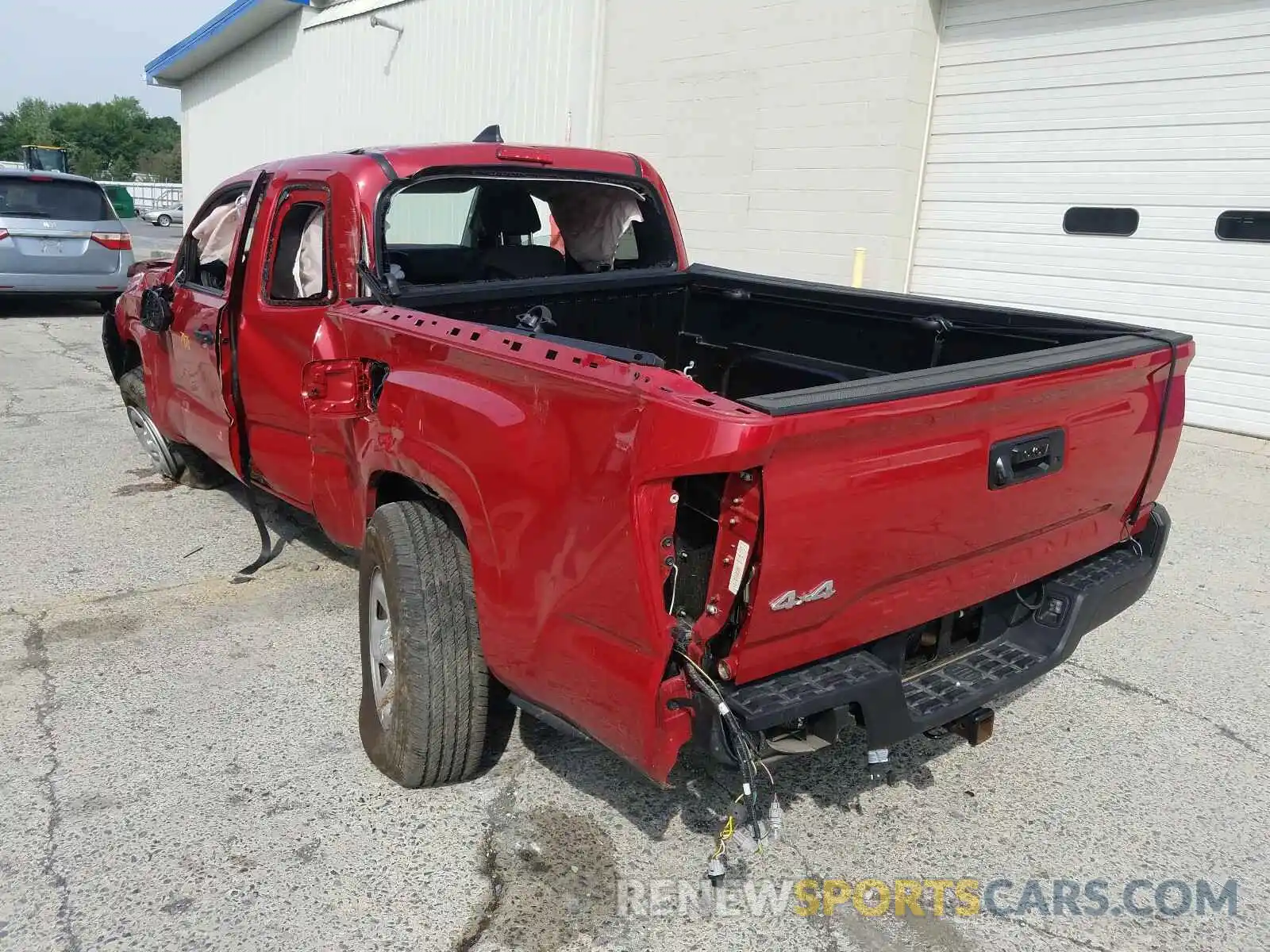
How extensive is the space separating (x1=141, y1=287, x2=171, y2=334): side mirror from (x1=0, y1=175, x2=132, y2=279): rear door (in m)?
8.42

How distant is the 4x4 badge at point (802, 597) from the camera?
2.15m

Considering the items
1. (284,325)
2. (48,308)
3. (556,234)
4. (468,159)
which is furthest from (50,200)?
(468,159)

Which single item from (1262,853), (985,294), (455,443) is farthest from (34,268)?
(1262,853)

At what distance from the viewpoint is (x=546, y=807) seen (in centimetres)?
300

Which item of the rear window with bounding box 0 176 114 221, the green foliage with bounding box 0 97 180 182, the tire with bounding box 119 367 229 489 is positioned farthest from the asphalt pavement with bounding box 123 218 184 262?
the green foliage with bounding box 0 97 180 182

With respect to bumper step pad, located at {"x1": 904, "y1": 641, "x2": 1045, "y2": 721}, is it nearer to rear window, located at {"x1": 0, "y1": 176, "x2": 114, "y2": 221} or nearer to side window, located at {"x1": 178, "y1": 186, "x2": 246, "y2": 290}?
side window, located at {"x1": 178, "y1": 186, "x2": 246, "y2": 290}

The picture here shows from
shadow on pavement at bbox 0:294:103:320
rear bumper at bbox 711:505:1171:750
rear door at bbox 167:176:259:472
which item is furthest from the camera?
shadow on pavement at bbox 0:294:103:320

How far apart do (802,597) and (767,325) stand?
2.41 metres

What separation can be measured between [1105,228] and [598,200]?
204 inches

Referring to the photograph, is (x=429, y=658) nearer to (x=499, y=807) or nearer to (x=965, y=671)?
(x=499, y=807)

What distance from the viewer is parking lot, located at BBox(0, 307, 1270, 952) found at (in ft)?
8.34

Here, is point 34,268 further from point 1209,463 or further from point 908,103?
point 1209,463

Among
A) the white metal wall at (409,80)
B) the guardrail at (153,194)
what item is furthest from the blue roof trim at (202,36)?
the guardrail at (153,194)

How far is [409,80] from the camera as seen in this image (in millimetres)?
16125
